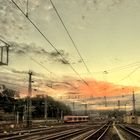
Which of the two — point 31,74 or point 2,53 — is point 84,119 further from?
point 2,53

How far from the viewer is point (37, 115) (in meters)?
145

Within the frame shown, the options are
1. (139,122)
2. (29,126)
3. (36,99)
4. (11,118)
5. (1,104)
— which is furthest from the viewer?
(36,99)

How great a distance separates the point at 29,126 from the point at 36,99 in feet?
334

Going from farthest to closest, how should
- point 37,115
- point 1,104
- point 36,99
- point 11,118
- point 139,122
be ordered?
point 36,99
point 37,115
point 1,104
point 11,118
point 139,122

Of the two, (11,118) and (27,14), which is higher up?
(27,14)

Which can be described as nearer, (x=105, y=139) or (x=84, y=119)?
(x=105, y=139)

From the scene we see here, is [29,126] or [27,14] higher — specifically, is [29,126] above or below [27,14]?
below

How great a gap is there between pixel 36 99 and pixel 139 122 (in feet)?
243

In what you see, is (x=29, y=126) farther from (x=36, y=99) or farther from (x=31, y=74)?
(x=36, y=99)

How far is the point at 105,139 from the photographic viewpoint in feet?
103

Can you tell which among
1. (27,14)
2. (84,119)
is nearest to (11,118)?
(84,119)

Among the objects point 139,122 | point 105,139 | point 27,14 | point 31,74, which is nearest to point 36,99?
point 139,122

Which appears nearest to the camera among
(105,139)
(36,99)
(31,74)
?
(105,139)

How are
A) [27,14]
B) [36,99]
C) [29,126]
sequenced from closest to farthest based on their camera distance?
[27,14], [29,126], [36,99]
